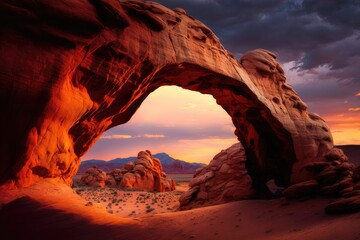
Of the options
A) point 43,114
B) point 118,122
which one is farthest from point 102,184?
point 43,114

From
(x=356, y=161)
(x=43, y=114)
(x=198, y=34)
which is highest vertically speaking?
(x=198, y=34)

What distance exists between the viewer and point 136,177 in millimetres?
35281

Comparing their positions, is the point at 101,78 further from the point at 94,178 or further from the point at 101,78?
the point at 94,178

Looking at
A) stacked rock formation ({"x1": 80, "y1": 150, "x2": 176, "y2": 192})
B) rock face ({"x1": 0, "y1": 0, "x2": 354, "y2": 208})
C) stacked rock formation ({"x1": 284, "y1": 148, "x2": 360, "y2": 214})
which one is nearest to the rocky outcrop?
stacked rock formation ({"x1": 80, "y1": 150, "x2": 176, "y2": 192})

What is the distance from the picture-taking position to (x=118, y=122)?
11594 millimetres

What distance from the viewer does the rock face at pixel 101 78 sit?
6020mm

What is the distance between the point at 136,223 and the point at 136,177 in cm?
2928

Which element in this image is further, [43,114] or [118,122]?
[118,122]

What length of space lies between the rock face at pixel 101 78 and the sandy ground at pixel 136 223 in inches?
37.3

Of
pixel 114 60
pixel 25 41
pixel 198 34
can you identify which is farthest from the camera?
pixel 198 34

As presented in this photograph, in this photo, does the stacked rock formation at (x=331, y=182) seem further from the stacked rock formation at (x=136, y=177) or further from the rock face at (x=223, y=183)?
the stacked rock formation at (x=136, y=177)

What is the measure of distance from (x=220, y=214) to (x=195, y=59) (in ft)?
18.8

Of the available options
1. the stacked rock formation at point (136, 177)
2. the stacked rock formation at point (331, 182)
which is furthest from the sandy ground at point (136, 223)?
the stacked rock formation at point (136, 177)

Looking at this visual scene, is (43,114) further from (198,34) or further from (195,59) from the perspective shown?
(198,34)
